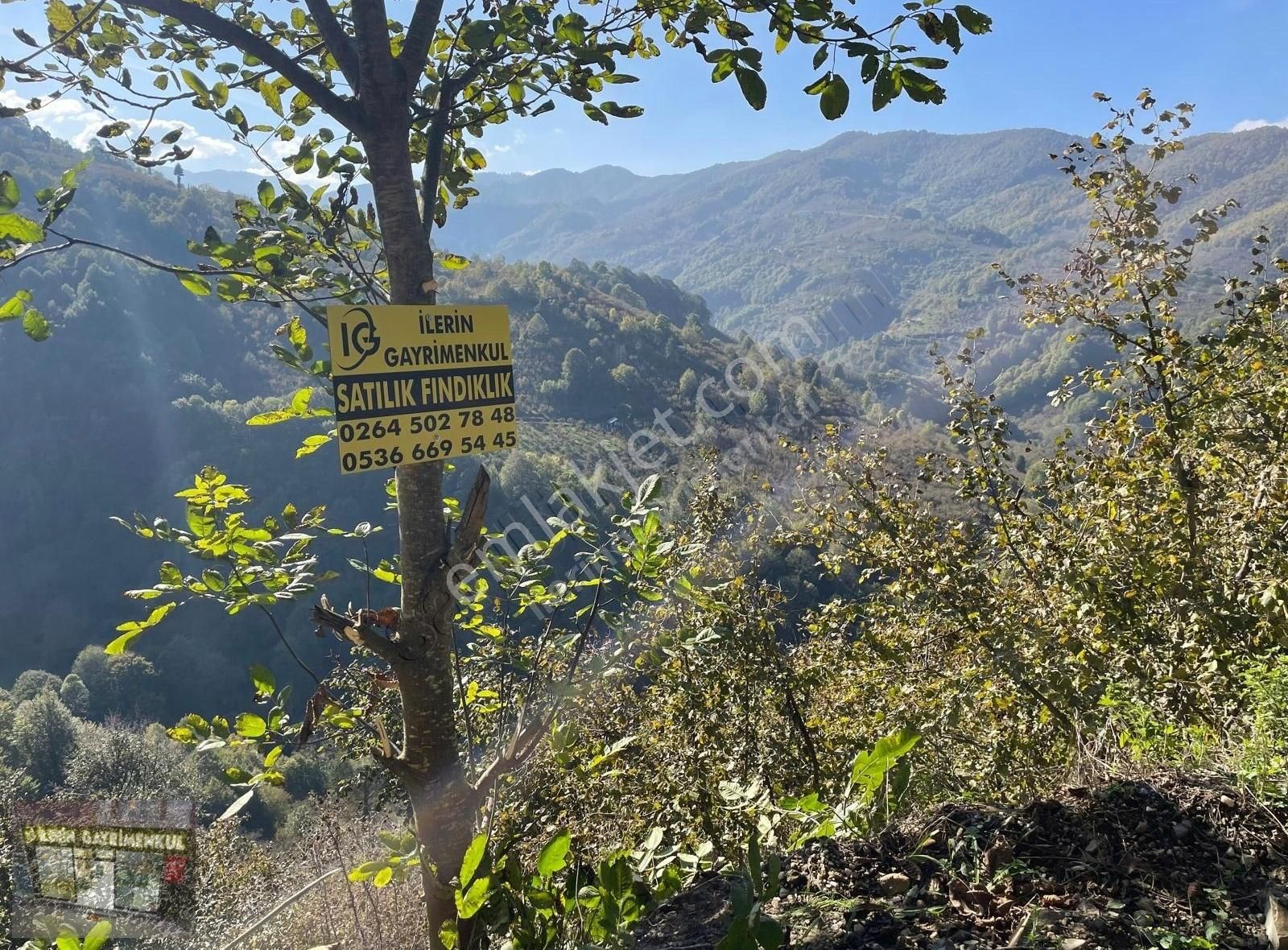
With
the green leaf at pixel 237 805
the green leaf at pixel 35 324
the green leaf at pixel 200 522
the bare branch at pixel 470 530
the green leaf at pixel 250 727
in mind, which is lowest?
the green leaf at pixel 237 805

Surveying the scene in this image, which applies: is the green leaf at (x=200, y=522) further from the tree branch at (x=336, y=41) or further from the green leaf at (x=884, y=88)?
the green leaf at (x=884, y=88)

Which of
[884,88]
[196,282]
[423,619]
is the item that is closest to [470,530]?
[423,619]

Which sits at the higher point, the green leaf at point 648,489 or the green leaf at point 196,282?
the green leaf at point 196,282

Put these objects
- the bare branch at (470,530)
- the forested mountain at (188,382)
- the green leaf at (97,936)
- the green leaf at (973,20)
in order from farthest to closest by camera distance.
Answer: the forested mountain at (188,382) → the bare branch at (470,530) → the green leaf at (97,936) → the green leaf at (973,20)

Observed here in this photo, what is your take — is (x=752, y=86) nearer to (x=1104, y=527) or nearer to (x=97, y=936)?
(x=97, y=936)

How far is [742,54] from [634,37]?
1190 mm

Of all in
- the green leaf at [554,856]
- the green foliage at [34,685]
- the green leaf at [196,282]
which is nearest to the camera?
the green leaf at [554,856]

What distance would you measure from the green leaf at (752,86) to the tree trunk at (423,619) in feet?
2.92

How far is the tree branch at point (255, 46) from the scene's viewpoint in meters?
1.61

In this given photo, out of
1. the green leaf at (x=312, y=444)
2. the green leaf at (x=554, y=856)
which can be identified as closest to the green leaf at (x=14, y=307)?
the green leaf at (x=312, y=444)

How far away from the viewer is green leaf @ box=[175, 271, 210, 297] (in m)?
1.71

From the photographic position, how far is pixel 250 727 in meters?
1.76

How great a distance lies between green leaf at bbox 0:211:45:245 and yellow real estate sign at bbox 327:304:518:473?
1.62 ft

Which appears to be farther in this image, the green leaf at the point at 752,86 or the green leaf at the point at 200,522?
the green leaf at the point at 200,522
